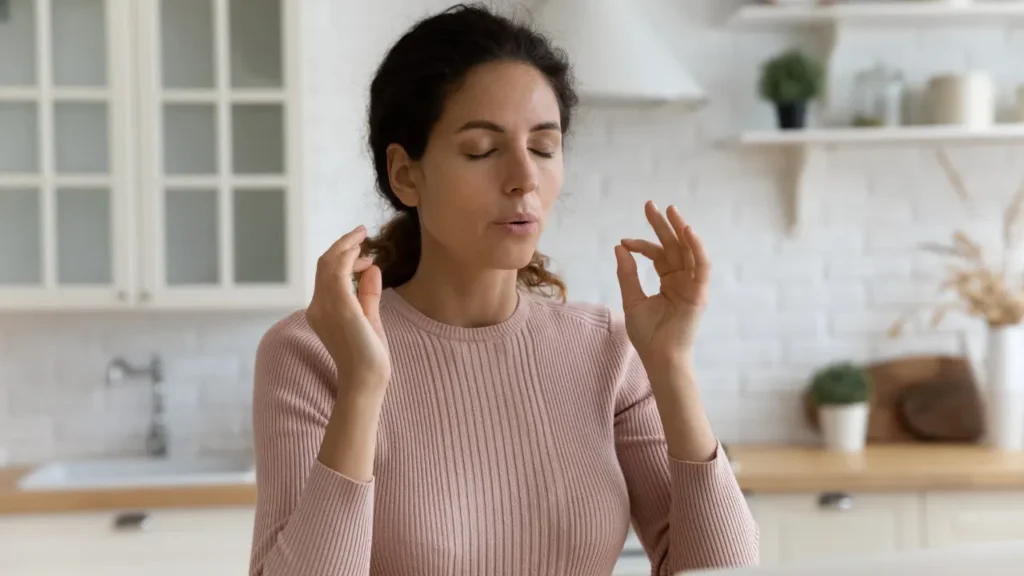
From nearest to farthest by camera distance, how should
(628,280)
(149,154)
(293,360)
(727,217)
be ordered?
(293,360)
(628,280)
(149,154)
(727,217)

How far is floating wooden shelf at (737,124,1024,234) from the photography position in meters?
2.72

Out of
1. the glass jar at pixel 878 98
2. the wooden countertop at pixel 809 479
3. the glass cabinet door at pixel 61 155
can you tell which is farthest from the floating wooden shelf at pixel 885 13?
the glass cabinet door at pixel 61 155

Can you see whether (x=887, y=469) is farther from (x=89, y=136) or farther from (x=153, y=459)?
(x=89, y=136)

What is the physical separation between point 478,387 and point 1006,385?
1.96 m

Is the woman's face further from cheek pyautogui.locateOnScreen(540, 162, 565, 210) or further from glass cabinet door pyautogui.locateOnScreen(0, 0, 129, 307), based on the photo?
glass cabinet door pyautogui.locateOnScreen(0, 0, 129, 307)

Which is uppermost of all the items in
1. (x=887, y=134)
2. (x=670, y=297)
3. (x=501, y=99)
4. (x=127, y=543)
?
(x=887, y=134)

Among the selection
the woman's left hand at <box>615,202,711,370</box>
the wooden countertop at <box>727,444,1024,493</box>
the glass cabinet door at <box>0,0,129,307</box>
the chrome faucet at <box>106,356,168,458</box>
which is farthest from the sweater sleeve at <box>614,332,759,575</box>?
the chrome faucet at <box>106,356,168,458</box>

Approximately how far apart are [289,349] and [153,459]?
70.9 inches

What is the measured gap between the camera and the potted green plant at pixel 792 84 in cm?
276

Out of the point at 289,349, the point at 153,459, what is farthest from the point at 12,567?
the point at 289,349

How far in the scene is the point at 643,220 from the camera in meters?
2.98

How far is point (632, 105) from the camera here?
2.94m

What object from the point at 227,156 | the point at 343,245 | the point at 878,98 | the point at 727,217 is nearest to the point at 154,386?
the point at 227,156

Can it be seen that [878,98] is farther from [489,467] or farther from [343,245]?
[343,245]
